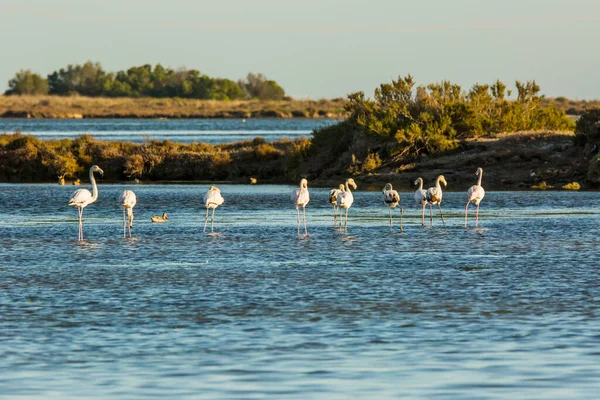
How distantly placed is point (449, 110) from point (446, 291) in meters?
30.0

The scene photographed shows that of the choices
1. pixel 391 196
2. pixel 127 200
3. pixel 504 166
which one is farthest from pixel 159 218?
pixel 504 166

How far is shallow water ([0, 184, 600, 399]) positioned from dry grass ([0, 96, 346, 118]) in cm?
13589

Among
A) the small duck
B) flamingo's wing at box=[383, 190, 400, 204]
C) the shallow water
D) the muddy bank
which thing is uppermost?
the muddy bank

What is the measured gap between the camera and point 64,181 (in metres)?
45.8

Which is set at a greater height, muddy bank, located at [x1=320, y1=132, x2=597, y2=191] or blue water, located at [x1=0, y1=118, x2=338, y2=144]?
blue water, located at [x1=0, y1=118, x2=338, y2=144]

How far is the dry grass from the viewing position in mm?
168375

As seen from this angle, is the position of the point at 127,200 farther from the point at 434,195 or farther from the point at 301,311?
the point at 301,311

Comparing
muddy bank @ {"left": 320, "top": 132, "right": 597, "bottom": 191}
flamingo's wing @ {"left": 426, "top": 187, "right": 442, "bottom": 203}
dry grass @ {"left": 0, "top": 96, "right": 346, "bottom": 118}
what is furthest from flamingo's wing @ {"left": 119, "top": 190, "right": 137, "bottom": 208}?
dry grass @ {"left": 0, "top": 96, "right": 346, "bottom": 118}

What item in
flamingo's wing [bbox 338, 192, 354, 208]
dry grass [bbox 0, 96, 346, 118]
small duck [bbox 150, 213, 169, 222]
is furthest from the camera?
dry grass [bbox 0, 96, 346, 118]

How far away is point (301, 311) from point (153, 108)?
170 m

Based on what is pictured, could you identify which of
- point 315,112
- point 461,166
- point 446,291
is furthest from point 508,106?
point 315,112

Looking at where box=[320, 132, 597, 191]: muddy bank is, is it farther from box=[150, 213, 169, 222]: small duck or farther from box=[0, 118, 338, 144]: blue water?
box=[0, 118, 338, 144]: blue water

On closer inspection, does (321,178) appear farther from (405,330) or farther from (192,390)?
(192,390)

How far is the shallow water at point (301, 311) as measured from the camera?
10.3 meters
